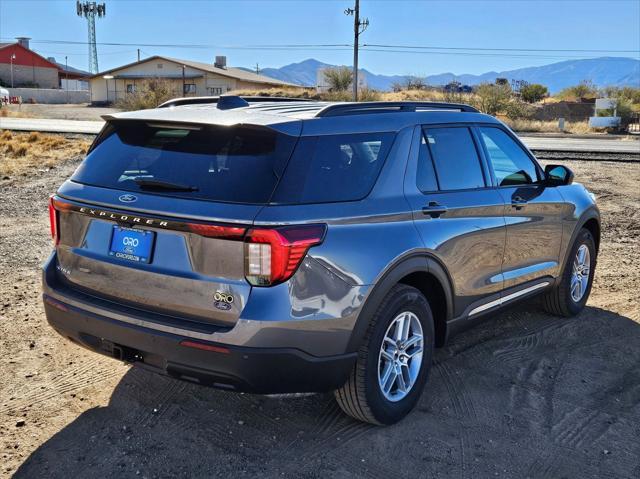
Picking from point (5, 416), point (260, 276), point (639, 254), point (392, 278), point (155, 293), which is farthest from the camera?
point (639, 254)

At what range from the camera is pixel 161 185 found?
3.52m

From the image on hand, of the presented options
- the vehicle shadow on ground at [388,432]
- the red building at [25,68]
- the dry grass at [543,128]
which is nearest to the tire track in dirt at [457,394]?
the vehicle shadow on ground at [388,432]

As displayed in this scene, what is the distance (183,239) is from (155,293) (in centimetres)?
33

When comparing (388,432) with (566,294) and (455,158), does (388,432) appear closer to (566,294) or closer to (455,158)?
(455,158)

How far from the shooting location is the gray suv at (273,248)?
3297 millimetres

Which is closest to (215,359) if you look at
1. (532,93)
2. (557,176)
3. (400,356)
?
(400,356)

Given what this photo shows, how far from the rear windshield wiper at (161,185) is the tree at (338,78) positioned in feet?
216

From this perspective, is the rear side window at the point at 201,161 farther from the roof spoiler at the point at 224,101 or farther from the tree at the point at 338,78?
the tree at the point at 338,78

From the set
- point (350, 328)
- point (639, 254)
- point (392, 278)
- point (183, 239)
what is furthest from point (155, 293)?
point (639, 254)

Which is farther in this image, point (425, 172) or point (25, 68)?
point (25, 68)

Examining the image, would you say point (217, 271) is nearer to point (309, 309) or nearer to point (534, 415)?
point (309, 309)

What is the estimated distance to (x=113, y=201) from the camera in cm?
361

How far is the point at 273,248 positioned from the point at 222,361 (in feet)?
1.96

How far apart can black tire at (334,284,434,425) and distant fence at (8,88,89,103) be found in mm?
79826
